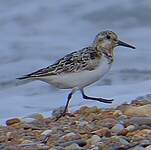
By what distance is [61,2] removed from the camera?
14.5 m

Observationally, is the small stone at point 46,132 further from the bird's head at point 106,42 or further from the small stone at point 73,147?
the bird's head at point 106,42

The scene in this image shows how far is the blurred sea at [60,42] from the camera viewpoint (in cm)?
930

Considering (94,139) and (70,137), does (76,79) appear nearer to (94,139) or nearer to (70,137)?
(70,137)

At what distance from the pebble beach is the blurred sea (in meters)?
1.62

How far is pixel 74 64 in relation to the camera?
6.98 metres

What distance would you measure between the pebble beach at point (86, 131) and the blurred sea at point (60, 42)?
1.62 meters

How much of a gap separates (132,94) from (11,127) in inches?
90.8

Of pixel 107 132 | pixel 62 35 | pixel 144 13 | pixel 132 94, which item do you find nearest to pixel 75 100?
pixel 132 94

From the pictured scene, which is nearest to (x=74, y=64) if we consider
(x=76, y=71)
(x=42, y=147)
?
(x=76, y=71)

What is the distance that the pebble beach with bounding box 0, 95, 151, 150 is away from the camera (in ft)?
18.7

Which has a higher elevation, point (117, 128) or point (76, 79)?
point (76, 79)

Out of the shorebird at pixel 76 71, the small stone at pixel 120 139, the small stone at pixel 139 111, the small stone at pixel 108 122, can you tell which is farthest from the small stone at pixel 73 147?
the shorebird at pixel 76 71

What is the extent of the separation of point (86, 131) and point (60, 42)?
634 cm

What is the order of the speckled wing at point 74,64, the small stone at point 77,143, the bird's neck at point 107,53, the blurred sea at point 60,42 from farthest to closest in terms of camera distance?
the blurred sea at point 60,42 < the bird's neck at point 107,53 < the speckled wing at point 74,64 < the small stone at point 77,143
